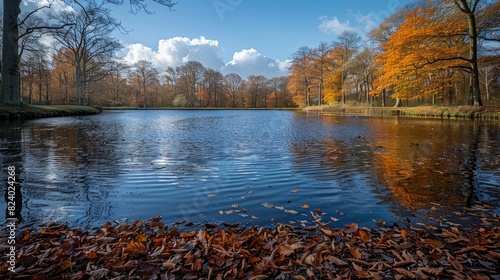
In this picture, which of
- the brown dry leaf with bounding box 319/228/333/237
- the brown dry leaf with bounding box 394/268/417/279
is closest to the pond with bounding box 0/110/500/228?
the brown dry leaf with bounding box 319/228/333/237

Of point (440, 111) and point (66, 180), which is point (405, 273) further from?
point (440, 111)

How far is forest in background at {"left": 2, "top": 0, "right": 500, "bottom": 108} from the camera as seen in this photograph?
21406mm

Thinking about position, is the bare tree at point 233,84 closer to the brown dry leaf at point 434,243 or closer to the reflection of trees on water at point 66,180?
the reflection of trees on water at point 66,180

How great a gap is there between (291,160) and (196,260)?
527cm

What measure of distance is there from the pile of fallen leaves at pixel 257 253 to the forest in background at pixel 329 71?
13442 millimetres

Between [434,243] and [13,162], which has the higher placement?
[13,162]

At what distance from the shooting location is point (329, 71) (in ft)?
167

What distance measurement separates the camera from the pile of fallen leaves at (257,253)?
7.66 feet

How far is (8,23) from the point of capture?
51.1ft

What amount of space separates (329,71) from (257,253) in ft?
171

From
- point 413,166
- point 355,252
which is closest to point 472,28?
point 413,166

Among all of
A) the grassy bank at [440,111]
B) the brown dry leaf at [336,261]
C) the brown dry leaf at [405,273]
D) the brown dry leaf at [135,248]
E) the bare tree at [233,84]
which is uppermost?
the bare tree at [233,84]

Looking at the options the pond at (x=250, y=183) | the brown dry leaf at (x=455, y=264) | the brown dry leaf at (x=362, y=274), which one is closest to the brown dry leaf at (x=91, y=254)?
the pond at (x=250, y=183)

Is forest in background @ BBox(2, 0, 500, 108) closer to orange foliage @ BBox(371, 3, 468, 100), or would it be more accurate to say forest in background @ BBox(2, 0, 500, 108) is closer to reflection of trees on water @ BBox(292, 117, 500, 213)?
orange foliage @ BBox(371, 3, 468, 100)
